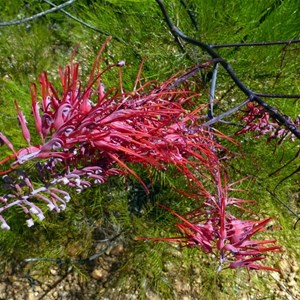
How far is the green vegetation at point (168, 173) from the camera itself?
1042 mm

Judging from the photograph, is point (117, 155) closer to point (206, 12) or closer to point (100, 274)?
point (206, 12)

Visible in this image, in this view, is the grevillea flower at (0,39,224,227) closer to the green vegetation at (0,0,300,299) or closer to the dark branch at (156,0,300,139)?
the dark branch at (156,0,300,139)

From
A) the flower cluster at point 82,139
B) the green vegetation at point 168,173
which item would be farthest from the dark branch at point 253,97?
the green vegetation at point 168,173

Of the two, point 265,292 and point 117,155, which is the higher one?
point 117,155

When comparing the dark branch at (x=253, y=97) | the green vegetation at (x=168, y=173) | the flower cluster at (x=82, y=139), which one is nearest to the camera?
the flower cluster at (x=82, y=139)

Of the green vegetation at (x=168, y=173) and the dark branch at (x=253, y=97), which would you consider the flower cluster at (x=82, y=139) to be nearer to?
the dark branch at (x=253, y=97)

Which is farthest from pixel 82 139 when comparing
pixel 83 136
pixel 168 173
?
pixel 168 173

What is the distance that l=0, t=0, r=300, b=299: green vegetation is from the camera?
1.04 metres

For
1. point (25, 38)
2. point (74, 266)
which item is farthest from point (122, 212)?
point (25, 38)

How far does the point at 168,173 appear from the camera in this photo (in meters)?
1.06

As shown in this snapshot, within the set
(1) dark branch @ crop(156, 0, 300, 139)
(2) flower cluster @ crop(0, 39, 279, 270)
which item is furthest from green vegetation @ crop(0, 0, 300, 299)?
(2) flower cluster @ crop(0, 39, 279, 270)

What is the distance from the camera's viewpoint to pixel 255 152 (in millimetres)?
1133

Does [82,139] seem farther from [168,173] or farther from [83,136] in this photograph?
[168,173]

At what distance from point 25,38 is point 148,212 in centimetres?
68
